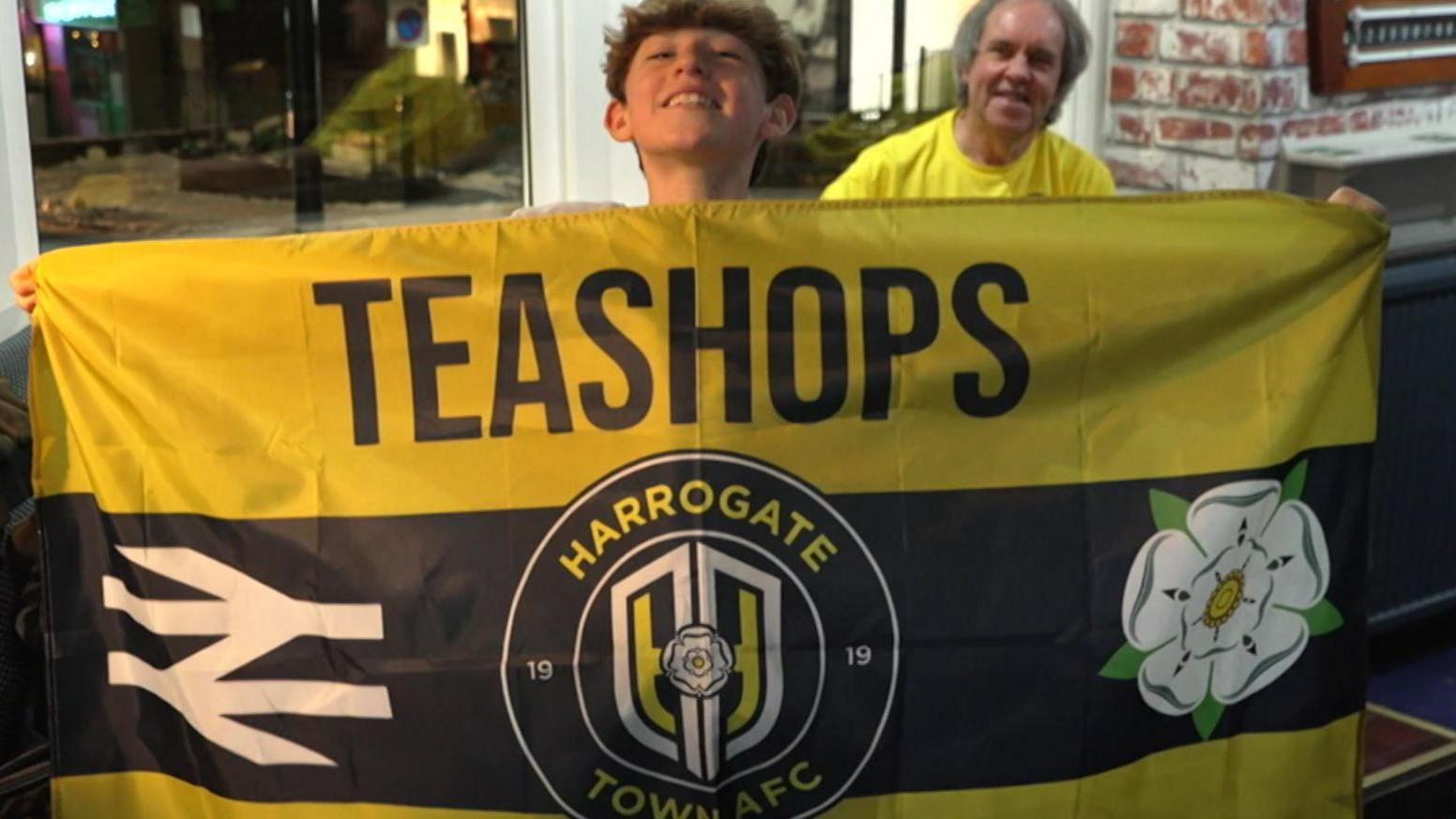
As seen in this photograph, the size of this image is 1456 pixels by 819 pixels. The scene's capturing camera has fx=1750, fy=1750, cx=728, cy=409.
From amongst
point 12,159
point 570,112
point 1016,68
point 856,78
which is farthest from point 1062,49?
point 12,159

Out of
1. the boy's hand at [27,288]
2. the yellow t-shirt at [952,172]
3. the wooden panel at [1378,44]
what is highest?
the wooden panel at [1378,44]

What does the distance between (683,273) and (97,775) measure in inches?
29.7

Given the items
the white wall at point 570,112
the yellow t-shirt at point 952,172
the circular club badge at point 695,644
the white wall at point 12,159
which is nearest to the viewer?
the circular club badge at point 695,644

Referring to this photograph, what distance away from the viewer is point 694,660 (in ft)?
5.51

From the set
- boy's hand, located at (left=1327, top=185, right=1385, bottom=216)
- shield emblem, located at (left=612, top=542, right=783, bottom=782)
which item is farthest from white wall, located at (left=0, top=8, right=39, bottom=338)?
boy's hand, located at (left=1327, top=185, right=1385, bottom=216)

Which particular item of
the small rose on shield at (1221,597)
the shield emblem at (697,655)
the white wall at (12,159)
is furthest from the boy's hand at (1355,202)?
the white wall at (12,159)

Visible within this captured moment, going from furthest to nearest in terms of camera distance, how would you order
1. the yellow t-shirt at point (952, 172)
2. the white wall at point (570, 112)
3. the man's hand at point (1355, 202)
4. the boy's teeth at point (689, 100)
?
the white wall at point (570, 112)
the yellow t-shirt at point (952, 172)
the boy's teeth at point (689, 100)
the man's hand at point (1355, 202)

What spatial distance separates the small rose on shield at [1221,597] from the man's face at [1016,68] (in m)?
0.95

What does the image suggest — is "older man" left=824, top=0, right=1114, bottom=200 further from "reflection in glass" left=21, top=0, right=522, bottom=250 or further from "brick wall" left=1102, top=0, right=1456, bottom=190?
"reflection in glass" left=21, top=0, right=522, bottom=250

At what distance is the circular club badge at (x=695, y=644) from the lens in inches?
65.5

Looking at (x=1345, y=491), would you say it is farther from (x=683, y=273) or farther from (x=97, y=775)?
(x=97, y=775)

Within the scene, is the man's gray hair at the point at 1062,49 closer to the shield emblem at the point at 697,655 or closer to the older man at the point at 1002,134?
the older man at the point at 1002,134

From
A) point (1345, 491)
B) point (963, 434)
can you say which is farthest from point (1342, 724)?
point (963, 434)

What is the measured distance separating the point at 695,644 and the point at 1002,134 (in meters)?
1.20
